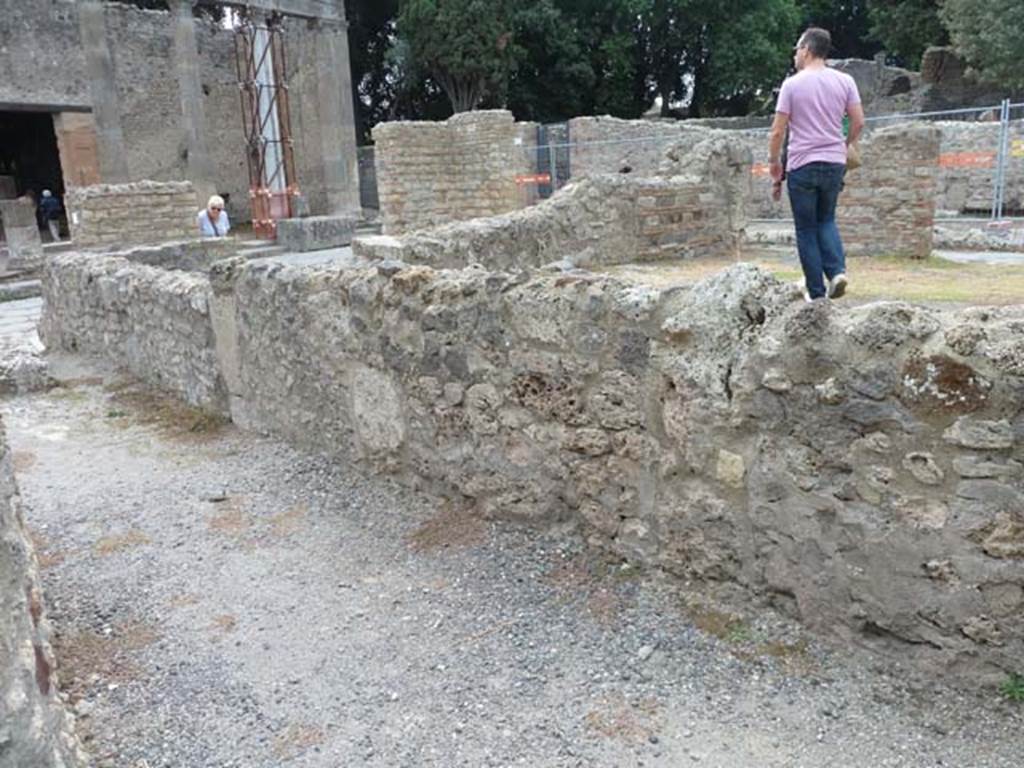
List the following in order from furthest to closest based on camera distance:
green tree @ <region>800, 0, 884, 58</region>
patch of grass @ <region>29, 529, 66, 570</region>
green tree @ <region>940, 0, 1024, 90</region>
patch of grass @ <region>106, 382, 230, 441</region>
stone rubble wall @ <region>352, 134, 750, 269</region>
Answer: green tree @ <region>800, 0, 884, 58</region>, green tree @ <region>940, 0, 1024, 90</region>, stone rubble wall @ <region>352, 134, 750, 269</region>, patch of grass @ <region>106, 382, 230, 441</region>, patch of grass @ <region>29, 529, 66, 570</region>

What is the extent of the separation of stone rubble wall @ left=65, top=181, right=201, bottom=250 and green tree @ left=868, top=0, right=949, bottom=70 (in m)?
27.2

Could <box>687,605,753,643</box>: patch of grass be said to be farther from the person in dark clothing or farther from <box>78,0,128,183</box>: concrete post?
Answer: the person in dark clothing

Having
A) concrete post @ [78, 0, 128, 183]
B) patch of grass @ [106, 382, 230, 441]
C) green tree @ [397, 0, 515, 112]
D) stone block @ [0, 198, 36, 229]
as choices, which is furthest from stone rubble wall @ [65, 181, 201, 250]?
green tree @ [397, 0, 515, 112]

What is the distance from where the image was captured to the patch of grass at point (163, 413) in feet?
19.2

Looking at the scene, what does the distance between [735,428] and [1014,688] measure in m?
1.05

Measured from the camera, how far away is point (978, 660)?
2436 mm

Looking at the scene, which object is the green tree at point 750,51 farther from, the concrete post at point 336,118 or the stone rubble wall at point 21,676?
the stone rubble wall at point 21,676

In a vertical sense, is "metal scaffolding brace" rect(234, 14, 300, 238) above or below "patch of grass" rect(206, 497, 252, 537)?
above

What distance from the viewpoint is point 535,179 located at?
19.5 metres

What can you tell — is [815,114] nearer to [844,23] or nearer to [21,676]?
[21,676]

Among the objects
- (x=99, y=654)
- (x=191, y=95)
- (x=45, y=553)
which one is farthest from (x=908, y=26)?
(x=99, y=654)

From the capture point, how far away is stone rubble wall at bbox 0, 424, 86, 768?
1701 mm

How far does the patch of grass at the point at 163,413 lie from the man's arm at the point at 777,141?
12.6 ft

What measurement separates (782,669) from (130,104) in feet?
90.9
